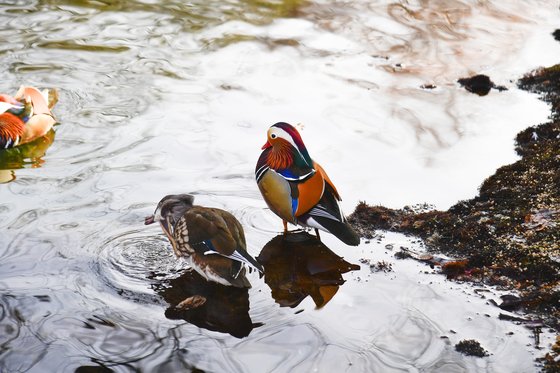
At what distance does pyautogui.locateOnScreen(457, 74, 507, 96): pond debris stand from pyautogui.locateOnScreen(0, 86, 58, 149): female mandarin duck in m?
4.58

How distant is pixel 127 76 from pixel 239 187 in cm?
297

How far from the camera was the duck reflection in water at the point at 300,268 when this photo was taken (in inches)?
197

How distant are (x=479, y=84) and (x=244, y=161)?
11.0 ft

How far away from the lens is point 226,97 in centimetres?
838

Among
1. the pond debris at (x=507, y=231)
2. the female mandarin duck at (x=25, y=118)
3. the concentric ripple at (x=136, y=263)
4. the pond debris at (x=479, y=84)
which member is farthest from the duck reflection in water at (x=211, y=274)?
the pond debris at (x=479, y=84)

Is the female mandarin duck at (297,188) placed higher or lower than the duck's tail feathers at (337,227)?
higher

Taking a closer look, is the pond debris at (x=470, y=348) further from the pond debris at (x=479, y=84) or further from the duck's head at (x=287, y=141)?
the pond debris at (x=479, y=84)

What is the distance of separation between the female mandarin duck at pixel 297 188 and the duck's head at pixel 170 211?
608 millimetres

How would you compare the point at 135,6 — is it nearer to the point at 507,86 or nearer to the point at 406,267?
the point at 507,86

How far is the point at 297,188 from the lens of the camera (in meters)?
5.55

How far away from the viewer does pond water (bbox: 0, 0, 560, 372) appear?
14.6ft

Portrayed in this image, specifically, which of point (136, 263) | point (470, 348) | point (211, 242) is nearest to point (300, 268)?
point (211, 242)

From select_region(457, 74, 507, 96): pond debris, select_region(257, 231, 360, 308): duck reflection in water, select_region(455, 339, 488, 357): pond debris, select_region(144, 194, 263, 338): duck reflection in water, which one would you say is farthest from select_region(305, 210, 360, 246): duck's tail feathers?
select_region(457, 74, 507, 96): pond debris

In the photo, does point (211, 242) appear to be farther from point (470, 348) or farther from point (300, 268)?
point (470, 348)
